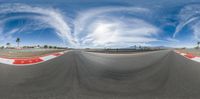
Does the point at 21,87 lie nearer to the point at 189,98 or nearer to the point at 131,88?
the point at 131,88

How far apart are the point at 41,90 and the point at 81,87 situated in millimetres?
885

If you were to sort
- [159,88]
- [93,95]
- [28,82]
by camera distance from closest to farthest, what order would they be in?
[93,95] → [159,88] → [28,82]

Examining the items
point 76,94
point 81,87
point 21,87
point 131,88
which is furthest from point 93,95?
point 21,87

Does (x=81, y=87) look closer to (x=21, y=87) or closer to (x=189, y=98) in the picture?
(x=21, y=87)

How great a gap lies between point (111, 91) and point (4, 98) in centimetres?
207

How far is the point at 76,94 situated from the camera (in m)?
3.61

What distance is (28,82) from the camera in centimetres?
456

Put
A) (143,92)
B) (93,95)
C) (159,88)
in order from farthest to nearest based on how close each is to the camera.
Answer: (159,88) < (143,92) < (93,95)

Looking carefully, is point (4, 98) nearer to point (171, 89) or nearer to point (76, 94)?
point (76, 94)

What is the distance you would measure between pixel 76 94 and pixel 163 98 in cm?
166

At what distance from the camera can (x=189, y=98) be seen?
3.35m

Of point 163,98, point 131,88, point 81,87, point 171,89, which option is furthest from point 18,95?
point 171,89

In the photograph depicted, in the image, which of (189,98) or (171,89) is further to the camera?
(171,89)

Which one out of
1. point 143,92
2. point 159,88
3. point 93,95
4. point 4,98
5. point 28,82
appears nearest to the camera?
point 4,98
